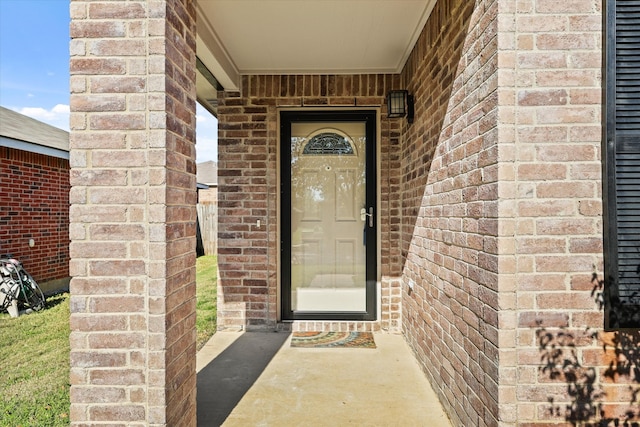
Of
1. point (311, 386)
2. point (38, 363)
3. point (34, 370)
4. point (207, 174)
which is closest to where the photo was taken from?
point (311, 386)

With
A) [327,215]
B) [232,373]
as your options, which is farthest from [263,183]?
[232,373]

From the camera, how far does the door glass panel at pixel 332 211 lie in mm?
4172

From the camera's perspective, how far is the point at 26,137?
21.3 ft

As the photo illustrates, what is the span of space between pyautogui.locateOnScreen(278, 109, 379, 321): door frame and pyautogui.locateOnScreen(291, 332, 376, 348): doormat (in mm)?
189

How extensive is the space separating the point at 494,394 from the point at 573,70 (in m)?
1.51

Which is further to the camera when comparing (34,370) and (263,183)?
(263,183)

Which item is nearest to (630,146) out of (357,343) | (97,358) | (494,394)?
(494,394)

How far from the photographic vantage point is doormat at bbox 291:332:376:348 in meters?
3.69

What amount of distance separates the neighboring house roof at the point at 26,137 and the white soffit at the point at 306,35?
4.41m

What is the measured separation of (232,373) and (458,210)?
222 cm

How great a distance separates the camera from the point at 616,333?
1.66 meters

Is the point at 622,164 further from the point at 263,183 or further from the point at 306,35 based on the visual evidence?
the point at 263,183

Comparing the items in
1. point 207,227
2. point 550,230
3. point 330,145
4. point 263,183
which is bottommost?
point 207,227

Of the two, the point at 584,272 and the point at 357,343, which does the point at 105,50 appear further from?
the point at 357,343
